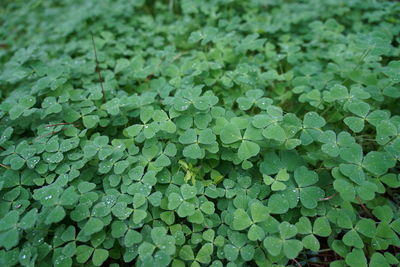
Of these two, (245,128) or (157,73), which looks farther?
(157,73)

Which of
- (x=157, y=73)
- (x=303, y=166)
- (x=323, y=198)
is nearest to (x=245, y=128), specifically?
(x=303, y=166)

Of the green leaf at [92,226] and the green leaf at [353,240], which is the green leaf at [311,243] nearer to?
the green leaf at [353,240]

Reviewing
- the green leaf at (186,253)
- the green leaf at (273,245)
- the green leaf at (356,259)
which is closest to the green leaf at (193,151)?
the green leaf at (186,253)

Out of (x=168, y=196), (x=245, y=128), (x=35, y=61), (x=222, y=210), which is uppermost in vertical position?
(x=35, y=61)

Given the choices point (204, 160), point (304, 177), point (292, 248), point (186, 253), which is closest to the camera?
point (292, 248)

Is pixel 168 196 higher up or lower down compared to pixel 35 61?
lower down

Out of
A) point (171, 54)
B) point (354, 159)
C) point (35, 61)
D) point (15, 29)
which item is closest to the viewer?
point (354, 159)

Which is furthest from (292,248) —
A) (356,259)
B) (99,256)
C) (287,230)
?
(99,256)

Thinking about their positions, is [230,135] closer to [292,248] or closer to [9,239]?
[292,248]

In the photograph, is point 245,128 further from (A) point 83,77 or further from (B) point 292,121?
(A) point 83,77
